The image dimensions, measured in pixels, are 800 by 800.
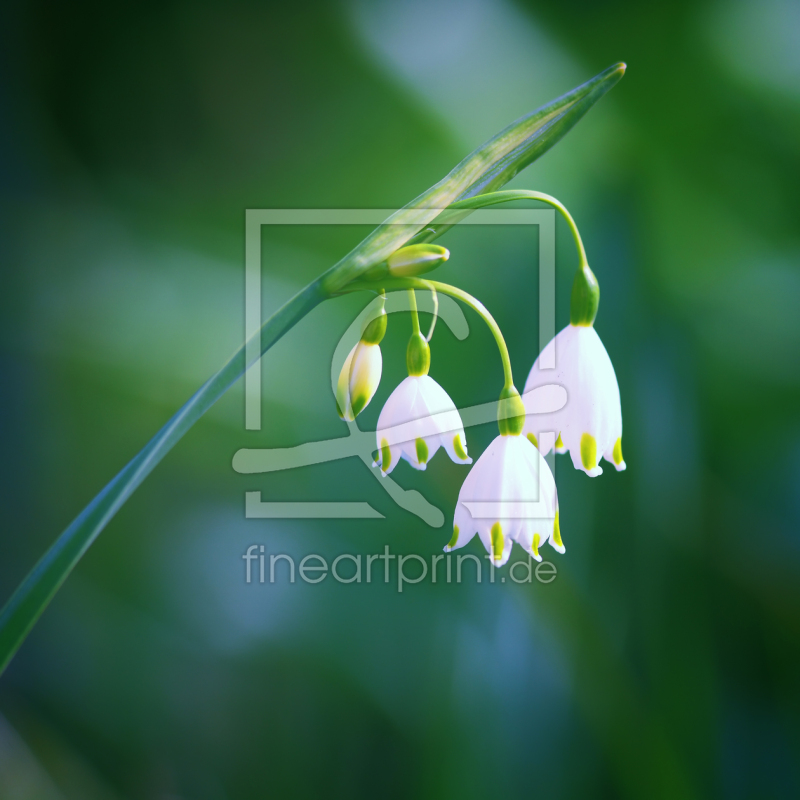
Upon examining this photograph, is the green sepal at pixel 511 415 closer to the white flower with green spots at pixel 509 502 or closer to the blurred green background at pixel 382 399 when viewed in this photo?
the white flower with green spots at pixel 509 502

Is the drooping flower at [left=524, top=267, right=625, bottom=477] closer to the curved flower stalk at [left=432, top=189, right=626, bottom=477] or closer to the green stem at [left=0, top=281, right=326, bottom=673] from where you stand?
the curved flower stalk at [left=432, top=189, right=626, bottom=477]

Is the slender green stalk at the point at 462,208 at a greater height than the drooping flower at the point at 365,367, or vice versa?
the slender green stalk at the point at 462,208

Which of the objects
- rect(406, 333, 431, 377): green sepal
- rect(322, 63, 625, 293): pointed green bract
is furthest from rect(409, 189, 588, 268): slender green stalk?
rect(406, 333, 431, 377): green sepal

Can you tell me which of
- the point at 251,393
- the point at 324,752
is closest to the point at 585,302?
the point at 251,393

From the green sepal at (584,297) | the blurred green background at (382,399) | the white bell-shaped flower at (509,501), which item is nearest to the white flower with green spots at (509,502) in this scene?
the white bell-shaped flower at (509,501)

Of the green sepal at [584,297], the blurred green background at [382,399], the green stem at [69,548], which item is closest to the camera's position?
the green stem at [69,548]
